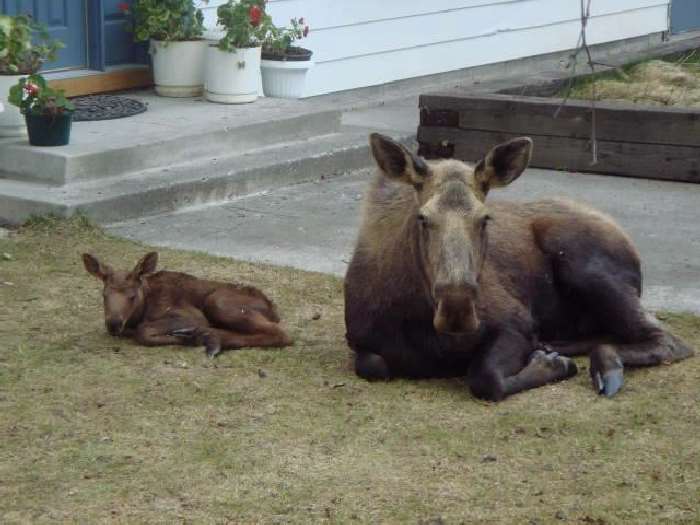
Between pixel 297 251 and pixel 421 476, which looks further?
pixel 297 251

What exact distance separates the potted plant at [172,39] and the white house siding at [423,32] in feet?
1.24

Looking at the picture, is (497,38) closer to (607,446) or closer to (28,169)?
(28,169)

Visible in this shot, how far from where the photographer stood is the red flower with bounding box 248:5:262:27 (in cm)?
1069

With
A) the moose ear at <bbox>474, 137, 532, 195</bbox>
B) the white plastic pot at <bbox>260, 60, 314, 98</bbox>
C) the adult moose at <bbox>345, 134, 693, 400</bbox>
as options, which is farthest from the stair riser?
the moose ear at <bbox>474, 137, 532, 195</bbox>

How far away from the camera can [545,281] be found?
6.45m

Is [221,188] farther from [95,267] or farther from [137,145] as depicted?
[95,267]

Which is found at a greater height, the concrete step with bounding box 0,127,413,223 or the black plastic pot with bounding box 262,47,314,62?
the black plastic pot with bounding box 262,47,314,62

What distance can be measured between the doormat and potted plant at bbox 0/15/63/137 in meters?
0.71

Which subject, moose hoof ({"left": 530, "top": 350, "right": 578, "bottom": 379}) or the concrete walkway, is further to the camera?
the concrete walkway

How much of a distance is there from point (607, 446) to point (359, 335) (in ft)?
4.37

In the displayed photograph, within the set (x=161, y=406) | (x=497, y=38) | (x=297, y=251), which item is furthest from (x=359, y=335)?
(x=497, y=38)

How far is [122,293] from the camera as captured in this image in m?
6.61

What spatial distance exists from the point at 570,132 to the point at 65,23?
13.2 ft

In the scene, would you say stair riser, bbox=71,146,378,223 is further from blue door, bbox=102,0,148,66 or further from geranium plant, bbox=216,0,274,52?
blue door, bbox=102,0,148,66
